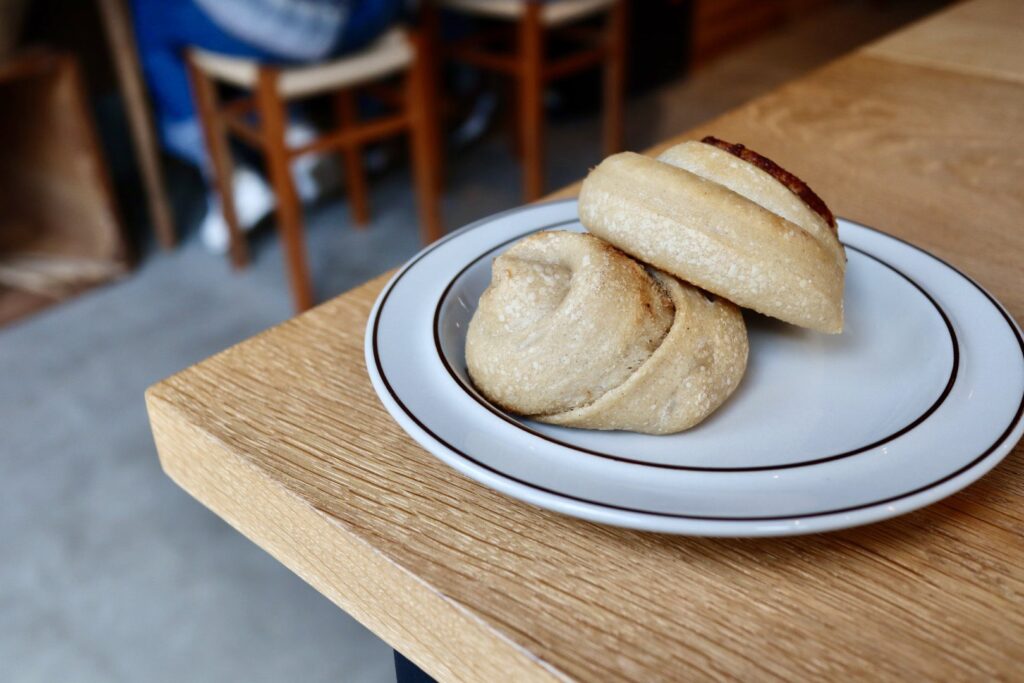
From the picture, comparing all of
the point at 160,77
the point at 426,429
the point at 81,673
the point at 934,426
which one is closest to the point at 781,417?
the point at 934,426

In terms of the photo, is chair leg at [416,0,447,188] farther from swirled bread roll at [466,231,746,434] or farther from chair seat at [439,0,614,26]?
swirled bread roll at [466,231,746,434]

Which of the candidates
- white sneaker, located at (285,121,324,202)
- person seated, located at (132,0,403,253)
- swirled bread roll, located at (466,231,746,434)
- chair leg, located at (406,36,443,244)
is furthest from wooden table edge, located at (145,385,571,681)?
white sneaker, located at (285,121,324,202)

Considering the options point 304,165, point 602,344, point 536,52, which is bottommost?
point 304,165

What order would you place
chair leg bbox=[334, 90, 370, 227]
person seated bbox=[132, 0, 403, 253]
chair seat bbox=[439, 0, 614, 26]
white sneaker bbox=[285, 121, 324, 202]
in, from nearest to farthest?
person seated bbox=[132, 0, 403, 253] < chair seat bbox=[439, 0, 614, 26] < chair leg bbox=[334, 90, 370, 227] < white sneaker bbox=[285, 121, 324, 202]

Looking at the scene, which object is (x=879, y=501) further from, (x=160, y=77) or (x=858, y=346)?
(x=160, y=77)

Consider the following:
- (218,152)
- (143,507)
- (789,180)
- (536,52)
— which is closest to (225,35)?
(218,152)

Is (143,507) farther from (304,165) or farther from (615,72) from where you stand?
(615,72)

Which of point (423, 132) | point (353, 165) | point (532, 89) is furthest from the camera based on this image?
point (353, 165)
